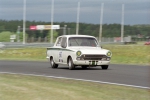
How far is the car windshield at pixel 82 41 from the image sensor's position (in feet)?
72.8

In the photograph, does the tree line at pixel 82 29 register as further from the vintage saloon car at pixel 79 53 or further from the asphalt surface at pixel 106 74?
the asphalt surface at pixel 106 74

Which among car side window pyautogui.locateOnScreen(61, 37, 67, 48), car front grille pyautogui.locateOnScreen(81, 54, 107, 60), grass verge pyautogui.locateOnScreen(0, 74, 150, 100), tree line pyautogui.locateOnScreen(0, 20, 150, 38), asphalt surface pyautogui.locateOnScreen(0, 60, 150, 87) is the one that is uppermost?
tree line pyautogui.locateOnScreen(0, 20, 150, 38)

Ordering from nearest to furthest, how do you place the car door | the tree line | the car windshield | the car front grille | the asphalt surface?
1. the asphalt surface
2. the car front grille
3. the car door
4. the car windshield
5. the tree line

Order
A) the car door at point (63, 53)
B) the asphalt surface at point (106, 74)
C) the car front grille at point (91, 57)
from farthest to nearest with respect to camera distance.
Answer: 1. the car door at point (63, 53)
2. the car front grille at point (91, 57)
3. the asphalt surface at point (106, 74)

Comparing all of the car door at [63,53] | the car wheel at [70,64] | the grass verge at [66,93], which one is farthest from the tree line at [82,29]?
the grass verge at [66,93]

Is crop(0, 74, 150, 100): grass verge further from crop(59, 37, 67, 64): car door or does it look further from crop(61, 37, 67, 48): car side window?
crop(61, 37, 67, 48): car side window

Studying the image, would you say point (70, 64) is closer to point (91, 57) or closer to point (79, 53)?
point (79, 53)

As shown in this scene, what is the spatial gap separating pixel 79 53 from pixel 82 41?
170 centimetres

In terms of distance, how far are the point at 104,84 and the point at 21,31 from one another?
212ft

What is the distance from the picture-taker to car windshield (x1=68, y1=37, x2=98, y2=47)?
2220 cm

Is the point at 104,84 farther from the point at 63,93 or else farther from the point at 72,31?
the point at 72,31

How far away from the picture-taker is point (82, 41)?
22.4 meters

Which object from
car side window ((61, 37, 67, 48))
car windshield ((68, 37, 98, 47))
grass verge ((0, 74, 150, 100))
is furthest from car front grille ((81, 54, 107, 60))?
grass verge ((0, 74, 150, 100))

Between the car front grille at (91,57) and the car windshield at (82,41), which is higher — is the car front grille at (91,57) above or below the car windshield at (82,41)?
below
